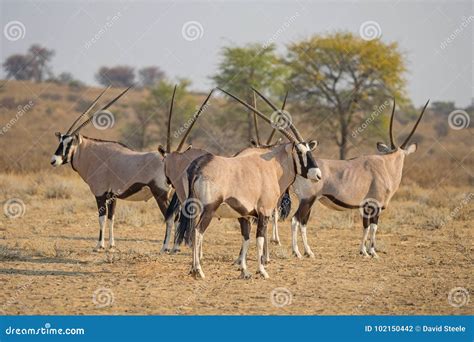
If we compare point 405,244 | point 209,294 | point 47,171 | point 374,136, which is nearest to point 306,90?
point 374,136

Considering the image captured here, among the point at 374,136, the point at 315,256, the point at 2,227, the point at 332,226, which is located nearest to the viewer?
the point at 315,256

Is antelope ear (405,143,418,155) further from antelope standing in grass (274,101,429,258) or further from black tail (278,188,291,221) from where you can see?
black tail (278,188,291,221)

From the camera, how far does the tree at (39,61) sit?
203ft

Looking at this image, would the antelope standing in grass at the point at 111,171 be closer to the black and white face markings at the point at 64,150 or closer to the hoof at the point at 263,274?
the black and white face markings at the point at 64,150

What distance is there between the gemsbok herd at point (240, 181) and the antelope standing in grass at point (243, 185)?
0.04 feet

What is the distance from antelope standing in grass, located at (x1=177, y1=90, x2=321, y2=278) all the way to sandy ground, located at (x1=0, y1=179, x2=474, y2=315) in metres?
0.64

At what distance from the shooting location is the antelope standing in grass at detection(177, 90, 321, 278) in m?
9.16

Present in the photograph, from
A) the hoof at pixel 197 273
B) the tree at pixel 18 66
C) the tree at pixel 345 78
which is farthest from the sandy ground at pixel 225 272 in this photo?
the tree at pixel 18 66

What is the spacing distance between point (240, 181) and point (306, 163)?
1142 mm

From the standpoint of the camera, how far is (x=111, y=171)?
12.4 metres

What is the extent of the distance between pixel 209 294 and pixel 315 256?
11.3 ft

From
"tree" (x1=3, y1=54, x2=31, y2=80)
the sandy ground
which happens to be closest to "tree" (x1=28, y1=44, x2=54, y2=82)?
"tree" (x1=3, y1=54, x2=31, y2=80)

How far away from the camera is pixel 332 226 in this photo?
15.6 meters

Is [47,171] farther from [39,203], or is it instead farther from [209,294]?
[209,294]
